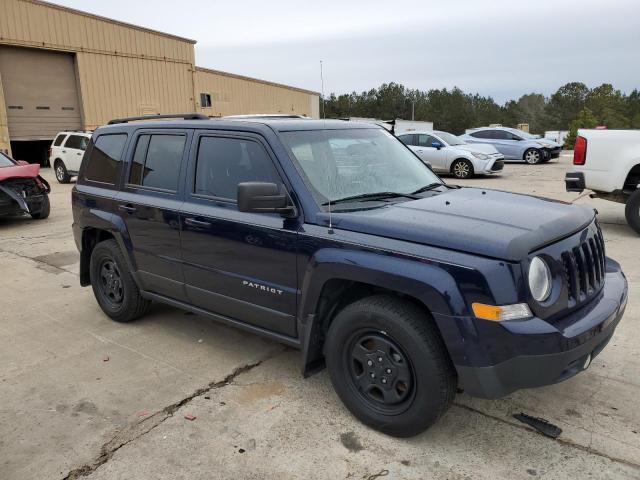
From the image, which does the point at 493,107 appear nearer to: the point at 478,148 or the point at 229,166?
the point at 478,148

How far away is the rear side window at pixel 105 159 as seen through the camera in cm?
464

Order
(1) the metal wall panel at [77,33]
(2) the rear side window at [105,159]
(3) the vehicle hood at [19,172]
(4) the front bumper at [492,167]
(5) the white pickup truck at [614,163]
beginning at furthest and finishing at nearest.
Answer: (1) the metal wall panel at [77,33]
(4) the front bumper at [492,167]
(3) the vehicle hood at [19,172]
(5) the white pickup truck at [614,163]
(2) the rear side window at [105,159]

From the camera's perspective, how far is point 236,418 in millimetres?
3252

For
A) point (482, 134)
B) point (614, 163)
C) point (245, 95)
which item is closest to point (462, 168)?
point (482, 134)

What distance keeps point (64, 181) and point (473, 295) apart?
59.2ft

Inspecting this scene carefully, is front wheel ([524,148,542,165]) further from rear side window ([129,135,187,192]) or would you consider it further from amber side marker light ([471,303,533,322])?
amber side marker light ([471,303,533,322])

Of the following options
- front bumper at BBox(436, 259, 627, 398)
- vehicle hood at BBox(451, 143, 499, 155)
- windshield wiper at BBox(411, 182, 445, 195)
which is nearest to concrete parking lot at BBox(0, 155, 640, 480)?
front bumper at BBox(436, 259, 627, 398)

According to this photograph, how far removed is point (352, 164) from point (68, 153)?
16.1 metres

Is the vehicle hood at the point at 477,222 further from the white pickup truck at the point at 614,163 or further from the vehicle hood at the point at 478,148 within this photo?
the vehicle hood at the point at 478,148

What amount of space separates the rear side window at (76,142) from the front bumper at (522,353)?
1682cm

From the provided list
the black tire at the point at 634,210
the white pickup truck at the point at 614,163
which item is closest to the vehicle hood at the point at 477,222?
the white pickup truck at the point at 614,163

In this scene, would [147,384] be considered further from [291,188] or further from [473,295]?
[473,295]

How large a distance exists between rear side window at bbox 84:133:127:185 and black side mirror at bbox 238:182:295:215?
2.09 metres

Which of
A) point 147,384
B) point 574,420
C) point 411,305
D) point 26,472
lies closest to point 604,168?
point 574,420
